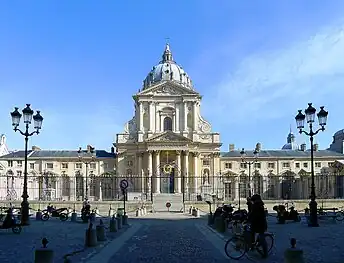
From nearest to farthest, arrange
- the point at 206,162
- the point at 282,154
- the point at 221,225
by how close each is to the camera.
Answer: the point at 221,225 < the point at 206,162 < the point at 282,154

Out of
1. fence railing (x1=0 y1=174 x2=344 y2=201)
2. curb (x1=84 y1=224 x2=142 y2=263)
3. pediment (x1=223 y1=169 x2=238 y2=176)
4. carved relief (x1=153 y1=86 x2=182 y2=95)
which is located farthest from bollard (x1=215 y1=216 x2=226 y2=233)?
pediment (x1=223 y1=169 x2=238 y2=176)

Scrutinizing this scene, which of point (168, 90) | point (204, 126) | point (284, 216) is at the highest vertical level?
point (168, 90)

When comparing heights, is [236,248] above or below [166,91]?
below

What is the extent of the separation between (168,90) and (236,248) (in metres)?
82.3

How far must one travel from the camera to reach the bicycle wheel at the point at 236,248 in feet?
54.0

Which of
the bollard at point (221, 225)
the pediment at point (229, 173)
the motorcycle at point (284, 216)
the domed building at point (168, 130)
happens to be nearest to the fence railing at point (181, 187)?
the domed building at point (168, 130)

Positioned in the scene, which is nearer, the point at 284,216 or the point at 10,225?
the point at 10,225

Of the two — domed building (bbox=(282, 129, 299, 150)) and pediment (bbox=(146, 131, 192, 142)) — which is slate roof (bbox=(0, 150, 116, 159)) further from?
domed building (bbox=(282, 129, 299, 150))

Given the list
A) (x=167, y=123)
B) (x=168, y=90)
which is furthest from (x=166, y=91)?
(x=167, y=123)

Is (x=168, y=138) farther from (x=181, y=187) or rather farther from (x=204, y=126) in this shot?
(x=204, y=126)

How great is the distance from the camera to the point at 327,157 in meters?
105

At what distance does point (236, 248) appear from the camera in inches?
673

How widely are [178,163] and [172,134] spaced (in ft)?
17.2

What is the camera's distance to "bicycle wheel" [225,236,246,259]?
1647 cm
